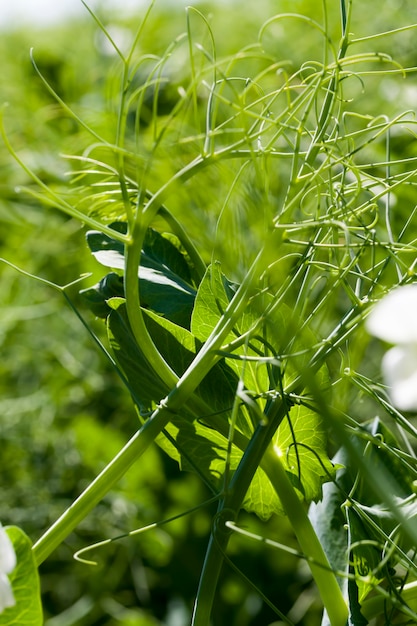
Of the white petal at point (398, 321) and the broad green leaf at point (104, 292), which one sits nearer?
the white petal at point (398, 321)

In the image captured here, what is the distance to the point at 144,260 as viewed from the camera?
240 mm

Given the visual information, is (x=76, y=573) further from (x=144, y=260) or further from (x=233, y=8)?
(x=233, y=8)

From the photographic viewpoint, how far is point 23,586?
163mm

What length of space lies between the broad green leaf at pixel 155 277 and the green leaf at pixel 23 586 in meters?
0.08

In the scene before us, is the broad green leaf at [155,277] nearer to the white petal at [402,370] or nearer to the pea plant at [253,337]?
the pea plant at [253,337]

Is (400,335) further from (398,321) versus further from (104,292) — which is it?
(104,292)

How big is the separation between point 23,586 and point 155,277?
10cm

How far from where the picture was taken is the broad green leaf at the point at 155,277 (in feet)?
0.73

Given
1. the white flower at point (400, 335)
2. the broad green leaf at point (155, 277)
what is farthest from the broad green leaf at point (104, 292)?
the white flower at point (400, 335)

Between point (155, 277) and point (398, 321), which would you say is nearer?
point (398, 321)

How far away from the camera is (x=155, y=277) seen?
23 cm

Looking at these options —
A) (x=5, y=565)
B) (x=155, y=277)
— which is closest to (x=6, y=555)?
(x=5, y=565)

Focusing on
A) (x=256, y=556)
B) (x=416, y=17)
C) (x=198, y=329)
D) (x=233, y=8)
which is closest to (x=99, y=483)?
(x=198, y=329)

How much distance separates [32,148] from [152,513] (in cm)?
28
